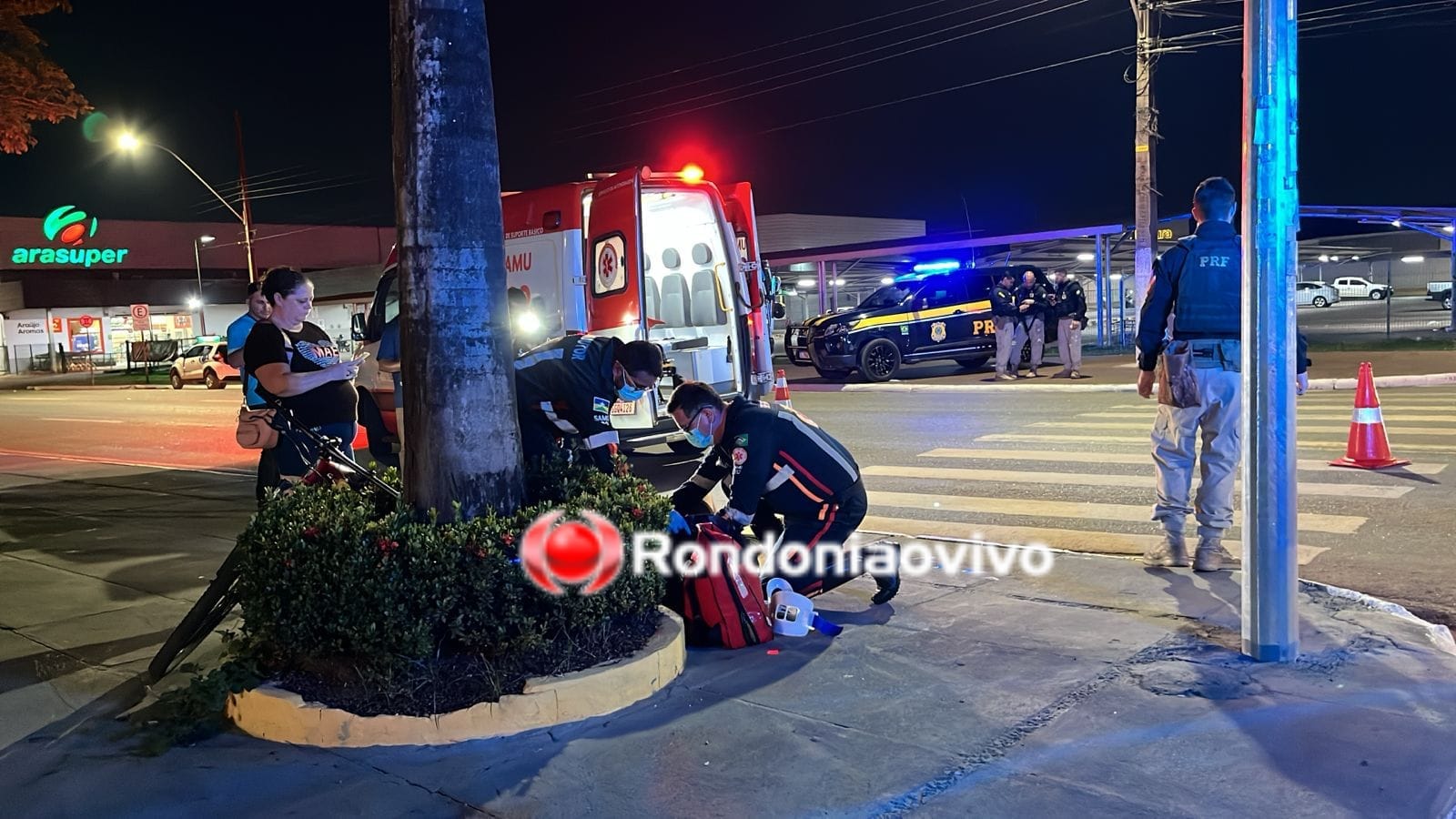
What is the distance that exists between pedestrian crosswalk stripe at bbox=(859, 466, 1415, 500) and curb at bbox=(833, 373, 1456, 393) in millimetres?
6728

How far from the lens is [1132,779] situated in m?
3.48

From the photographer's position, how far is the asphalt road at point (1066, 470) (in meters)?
6.44

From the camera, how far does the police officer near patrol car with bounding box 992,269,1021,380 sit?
719 inches

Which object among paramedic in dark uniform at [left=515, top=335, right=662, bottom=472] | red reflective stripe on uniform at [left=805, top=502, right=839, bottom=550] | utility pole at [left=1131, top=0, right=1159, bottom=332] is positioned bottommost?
red reflective stripe on uniform at [left=805, top=502, right=839, bottom=550]

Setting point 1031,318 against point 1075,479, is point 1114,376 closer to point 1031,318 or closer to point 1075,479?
point 1031,318

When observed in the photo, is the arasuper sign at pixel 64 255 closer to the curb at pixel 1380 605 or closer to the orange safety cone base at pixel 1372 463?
the orange safety cone base at pixel 1372 463

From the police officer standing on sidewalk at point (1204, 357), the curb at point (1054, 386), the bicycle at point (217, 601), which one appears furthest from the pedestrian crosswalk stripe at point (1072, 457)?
the bicycle at point (217, 601)

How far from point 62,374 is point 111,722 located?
4950cm

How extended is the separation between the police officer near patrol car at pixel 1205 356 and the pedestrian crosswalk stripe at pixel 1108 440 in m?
3.38

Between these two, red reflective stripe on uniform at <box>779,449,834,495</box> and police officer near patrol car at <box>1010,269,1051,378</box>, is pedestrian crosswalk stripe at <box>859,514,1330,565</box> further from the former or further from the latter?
police officer near patrol car at <box>1010,269,1051,378</box>

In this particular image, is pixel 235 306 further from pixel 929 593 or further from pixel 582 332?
pixel 929 593

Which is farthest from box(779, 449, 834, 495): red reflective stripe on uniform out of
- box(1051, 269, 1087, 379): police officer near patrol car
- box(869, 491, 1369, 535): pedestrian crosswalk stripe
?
box(1051, 269, 1087, 379): police officer near patrol car

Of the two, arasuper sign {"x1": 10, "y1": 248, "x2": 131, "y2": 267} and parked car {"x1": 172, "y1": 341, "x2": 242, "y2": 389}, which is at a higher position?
arasuper sign {"x1": 10, "y1": 248, "x2": 131, "y2": 267}

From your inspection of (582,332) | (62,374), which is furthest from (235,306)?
(582,332)
